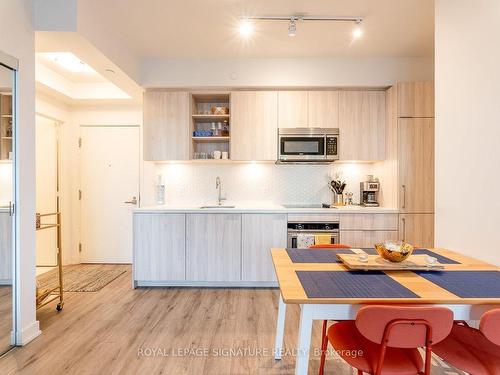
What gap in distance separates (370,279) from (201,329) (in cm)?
163

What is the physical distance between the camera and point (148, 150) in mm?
3680

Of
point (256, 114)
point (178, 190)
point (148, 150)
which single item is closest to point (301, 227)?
point (256, 114)

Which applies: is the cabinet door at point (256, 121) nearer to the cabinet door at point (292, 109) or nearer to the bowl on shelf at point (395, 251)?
the cabinet door at point (292, 109)

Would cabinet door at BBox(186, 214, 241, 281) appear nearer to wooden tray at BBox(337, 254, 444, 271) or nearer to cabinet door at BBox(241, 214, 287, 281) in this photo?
cabinet door at BBox(241, 214, 287, 281)

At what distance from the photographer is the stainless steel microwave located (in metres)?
3.58

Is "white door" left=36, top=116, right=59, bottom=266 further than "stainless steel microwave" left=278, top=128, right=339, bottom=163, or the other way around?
A: "white door" left=36, top=116, right=59, bottom=266

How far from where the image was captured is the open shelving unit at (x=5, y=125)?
81.0 inches

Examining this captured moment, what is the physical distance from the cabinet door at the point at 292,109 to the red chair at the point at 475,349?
2.64m

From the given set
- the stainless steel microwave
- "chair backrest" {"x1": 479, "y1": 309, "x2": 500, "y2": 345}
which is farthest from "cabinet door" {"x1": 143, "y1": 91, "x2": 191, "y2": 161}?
"chair backrest" {"x1": 479, "y1": 309, "x2": 500, "y2": 345}

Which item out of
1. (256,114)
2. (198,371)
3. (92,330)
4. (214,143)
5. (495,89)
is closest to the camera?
(495,89)

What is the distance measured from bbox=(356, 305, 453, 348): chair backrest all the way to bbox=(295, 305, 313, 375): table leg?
7.9 inches

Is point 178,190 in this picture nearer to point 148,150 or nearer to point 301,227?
point 148,150

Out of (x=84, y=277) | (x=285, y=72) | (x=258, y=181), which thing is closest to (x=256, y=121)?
(x=285, y=72)

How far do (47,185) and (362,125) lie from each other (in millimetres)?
4393
